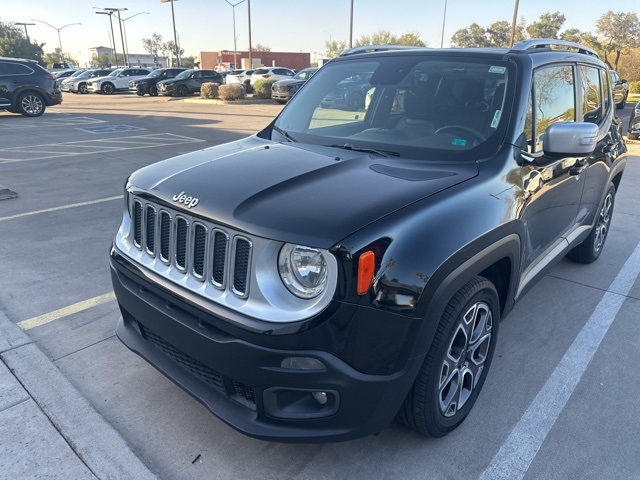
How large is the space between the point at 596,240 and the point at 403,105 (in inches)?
111

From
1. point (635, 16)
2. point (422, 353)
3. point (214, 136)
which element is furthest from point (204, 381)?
point (635, 16)

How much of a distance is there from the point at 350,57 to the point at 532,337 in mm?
2484

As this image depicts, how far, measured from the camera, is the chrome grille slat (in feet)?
6.93

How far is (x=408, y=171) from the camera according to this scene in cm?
260

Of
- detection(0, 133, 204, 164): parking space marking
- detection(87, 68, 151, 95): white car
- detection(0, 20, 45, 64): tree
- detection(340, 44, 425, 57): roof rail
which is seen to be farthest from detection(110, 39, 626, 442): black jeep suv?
detection(0, 20, 45, 64): tree

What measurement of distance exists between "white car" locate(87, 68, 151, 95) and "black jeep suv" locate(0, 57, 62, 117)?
1590cm

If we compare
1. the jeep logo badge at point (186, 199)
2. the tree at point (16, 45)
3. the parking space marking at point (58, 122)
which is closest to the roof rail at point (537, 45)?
the jeep logo badge at point (186, 199)

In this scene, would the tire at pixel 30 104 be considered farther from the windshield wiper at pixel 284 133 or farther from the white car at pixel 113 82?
the windshield wiper at pixel 284 133

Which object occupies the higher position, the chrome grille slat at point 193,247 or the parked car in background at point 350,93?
the parked car in background at point 350,93

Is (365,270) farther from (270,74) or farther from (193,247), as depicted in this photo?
(270,74)

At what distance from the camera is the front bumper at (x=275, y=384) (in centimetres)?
199

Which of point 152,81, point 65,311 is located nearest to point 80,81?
point 152,81

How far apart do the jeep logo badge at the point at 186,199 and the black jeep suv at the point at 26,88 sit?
17357 mm

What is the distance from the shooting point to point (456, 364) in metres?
2.53
